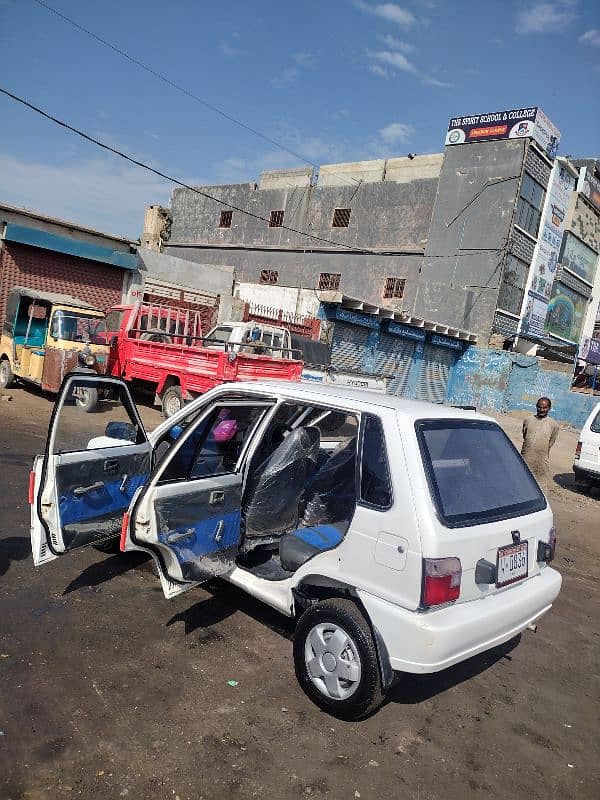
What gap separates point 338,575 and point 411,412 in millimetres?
990

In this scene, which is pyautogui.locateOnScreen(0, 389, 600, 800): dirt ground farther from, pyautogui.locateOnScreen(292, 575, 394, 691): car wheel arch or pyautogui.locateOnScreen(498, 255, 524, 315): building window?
pyautogui.locateOnScreen(498, 255, 524, 315): building window

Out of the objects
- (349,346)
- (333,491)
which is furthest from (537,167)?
(333,491)

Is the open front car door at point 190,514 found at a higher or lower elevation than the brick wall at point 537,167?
lower

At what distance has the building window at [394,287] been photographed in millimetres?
29750

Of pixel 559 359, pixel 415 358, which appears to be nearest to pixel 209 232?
pixel 415 358

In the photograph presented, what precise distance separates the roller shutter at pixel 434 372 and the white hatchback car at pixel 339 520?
2113 centimetres

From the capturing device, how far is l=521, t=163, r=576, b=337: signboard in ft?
95.7

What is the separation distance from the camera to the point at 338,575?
118 inches

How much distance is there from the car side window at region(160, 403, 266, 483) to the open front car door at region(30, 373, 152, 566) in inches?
18.3

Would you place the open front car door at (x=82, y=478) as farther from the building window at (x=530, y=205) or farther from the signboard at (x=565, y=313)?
the signboard at (x=565, y=313)

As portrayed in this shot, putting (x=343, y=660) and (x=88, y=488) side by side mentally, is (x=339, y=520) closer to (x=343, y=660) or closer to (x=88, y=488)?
(x=343, y=660)

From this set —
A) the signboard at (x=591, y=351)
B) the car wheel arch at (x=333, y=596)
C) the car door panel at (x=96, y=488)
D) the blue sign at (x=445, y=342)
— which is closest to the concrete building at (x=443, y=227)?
the blue sign at (x=445, y=342)

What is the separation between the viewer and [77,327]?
11.8 m

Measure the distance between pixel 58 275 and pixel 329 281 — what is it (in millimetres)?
18360
